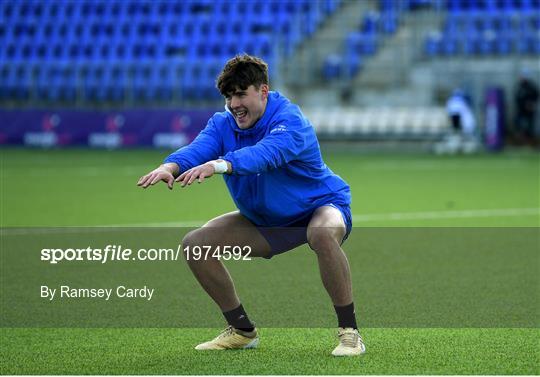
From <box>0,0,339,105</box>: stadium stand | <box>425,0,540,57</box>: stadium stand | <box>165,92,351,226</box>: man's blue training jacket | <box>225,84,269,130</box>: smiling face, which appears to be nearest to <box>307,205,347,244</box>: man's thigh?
<box>165,92,351,226</box>: man's blue training jacket

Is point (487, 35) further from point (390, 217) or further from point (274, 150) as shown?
point (274, 150)

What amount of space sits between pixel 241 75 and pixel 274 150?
45cm

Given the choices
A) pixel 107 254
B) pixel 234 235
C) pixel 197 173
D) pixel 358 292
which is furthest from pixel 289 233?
pixel 107 254

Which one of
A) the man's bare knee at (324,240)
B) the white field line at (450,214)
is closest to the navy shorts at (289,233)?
the man's bare knee at (324,240)

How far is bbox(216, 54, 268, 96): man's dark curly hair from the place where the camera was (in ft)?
21.7

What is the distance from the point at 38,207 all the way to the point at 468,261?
7.10 metres

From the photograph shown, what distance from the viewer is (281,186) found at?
6957 millimetres

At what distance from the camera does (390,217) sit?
48.9ft

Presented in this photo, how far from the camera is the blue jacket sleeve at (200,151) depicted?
6.77 meters

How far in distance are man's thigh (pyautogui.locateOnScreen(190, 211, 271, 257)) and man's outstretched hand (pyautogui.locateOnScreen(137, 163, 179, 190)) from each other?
465 millimetres

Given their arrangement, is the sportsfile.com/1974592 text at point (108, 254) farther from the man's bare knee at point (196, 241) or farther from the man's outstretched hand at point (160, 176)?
the man's outstretched hand at point (160, 176)

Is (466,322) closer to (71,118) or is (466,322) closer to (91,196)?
(91,196)

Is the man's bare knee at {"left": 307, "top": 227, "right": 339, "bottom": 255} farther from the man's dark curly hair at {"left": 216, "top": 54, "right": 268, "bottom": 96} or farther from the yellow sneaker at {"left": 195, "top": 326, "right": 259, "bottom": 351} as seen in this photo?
the man's dark curly hair at {"left": 216, "top": 54, "right": 268, "bottom": 96}

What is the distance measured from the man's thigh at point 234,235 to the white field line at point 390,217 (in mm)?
6427
